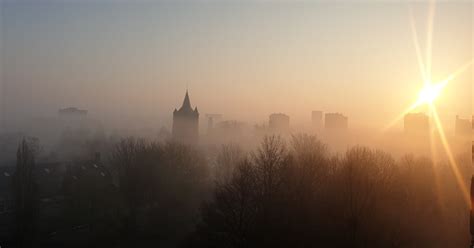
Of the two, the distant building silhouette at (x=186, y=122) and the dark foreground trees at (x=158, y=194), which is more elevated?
the distant building silhouette at (x=186, y=122)

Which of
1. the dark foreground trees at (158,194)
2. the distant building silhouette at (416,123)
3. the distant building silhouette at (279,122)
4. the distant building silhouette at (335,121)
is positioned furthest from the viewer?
the distant building silhouette at (279,122)

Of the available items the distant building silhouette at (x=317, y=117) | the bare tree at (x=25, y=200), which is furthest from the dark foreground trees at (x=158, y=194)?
the distant building silhouette at (x=317, y=117)

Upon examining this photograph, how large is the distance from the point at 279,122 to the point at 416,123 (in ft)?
149

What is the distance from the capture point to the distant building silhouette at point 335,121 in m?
84.0

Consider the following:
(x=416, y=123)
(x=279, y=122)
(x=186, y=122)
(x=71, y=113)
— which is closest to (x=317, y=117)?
(x=279, y=122)

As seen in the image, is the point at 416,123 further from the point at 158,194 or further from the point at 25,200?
the point at 25,200

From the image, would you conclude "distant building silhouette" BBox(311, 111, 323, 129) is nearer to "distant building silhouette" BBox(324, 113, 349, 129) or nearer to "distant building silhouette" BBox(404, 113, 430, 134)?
"distant building silhouette" BBox(324, 113, 349, 129)

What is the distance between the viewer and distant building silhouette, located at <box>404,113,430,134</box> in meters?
47.7

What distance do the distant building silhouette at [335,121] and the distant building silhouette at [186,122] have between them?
2585cm

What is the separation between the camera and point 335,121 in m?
85.2

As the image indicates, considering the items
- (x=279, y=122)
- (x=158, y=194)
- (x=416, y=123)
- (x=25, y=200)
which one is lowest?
(x=158, y=194)

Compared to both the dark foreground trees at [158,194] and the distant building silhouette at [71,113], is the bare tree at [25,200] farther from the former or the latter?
the distant building silhouette at [71,113]

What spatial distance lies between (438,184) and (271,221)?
1940 centimetres

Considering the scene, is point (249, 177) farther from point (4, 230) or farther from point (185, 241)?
point (4, 230)
